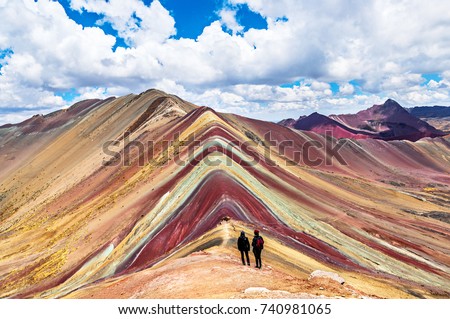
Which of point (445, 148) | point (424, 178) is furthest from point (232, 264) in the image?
point (445, 148)

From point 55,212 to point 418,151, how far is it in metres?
115

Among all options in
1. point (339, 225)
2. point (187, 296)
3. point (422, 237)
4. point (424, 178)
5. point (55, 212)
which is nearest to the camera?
point (187, 296)

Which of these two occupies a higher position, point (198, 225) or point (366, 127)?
point (366, 127)

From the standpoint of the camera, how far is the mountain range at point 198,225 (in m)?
15.4

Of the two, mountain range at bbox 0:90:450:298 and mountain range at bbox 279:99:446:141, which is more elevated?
mountain range at bbox 279:99:446:141

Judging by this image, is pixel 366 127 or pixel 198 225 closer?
pixel 198 225

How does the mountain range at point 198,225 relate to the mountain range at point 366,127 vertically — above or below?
below

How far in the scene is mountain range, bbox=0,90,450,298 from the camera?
15.4 m

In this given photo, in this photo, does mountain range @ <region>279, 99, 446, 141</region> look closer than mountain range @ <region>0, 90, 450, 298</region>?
No

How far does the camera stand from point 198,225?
23.1m

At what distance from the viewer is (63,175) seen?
75438 millimetres

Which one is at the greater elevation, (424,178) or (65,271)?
(424,178)

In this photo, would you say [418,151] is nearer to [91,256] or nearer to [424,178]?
[424,178]

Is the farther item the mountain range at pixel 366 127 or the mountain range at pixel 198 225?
the mountain range at pixel 366 127
